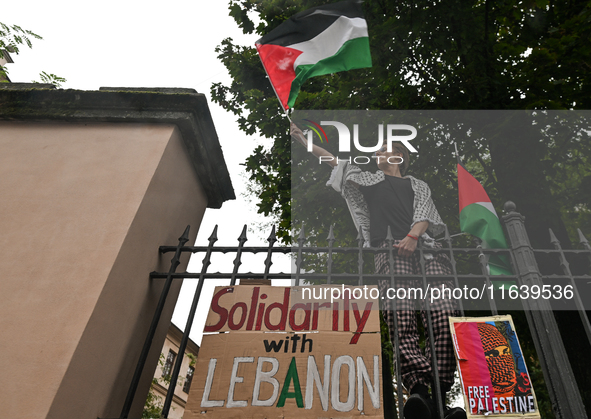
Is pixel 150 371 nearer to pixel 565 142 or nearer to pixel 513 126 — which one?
pixel 513 126

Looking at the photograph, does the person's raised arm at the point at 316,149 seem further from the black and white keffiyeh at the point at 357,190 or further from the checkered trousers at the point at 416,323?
the checkered trousers at the point at 416,323

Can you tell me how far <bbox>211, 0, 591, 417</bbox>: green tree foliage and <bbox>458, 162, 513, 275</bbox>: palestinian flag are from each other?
62.9 inches

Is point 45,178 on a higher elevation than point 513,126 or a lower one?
lower

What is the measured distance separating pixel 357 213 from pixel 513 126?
9.27 feet

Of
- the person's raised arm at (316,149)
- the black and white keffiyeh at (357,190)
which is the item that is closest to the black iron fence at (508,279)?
the black and white keffiyeh at (357,190)

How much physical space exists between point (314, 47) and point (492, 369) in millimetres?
3317

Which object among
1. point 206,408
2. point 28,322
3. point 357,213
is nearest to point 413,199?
point 357,213

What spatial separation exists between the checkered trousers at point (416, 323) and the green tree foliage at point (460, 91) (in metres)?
2.23

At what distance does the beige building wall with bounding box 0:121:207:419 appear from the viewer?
7.23 ft

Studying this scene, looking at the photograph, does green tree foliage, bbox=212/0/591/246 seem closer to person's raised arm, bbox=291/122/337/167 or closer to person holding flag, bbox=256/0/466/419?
person holding flag, bbox=256/0/466/419

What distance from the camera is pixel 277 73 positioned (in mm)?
3984

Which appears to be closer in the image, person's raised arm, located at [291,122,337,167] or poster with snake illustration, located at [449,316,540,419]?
poster with snake illustration, located at [449,316,540,419]

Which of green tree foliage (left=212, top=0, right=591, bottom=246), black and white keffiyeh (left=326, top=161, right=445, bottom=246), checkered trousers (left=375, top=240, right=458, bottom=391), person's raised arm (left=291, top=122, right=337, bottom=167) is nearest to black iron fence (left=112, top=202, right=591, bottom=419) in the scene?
checkered trousers (left=375, top=240, right=458, bottom=391)

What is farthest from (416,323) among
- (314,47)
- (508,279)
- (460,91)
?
(460,91)
